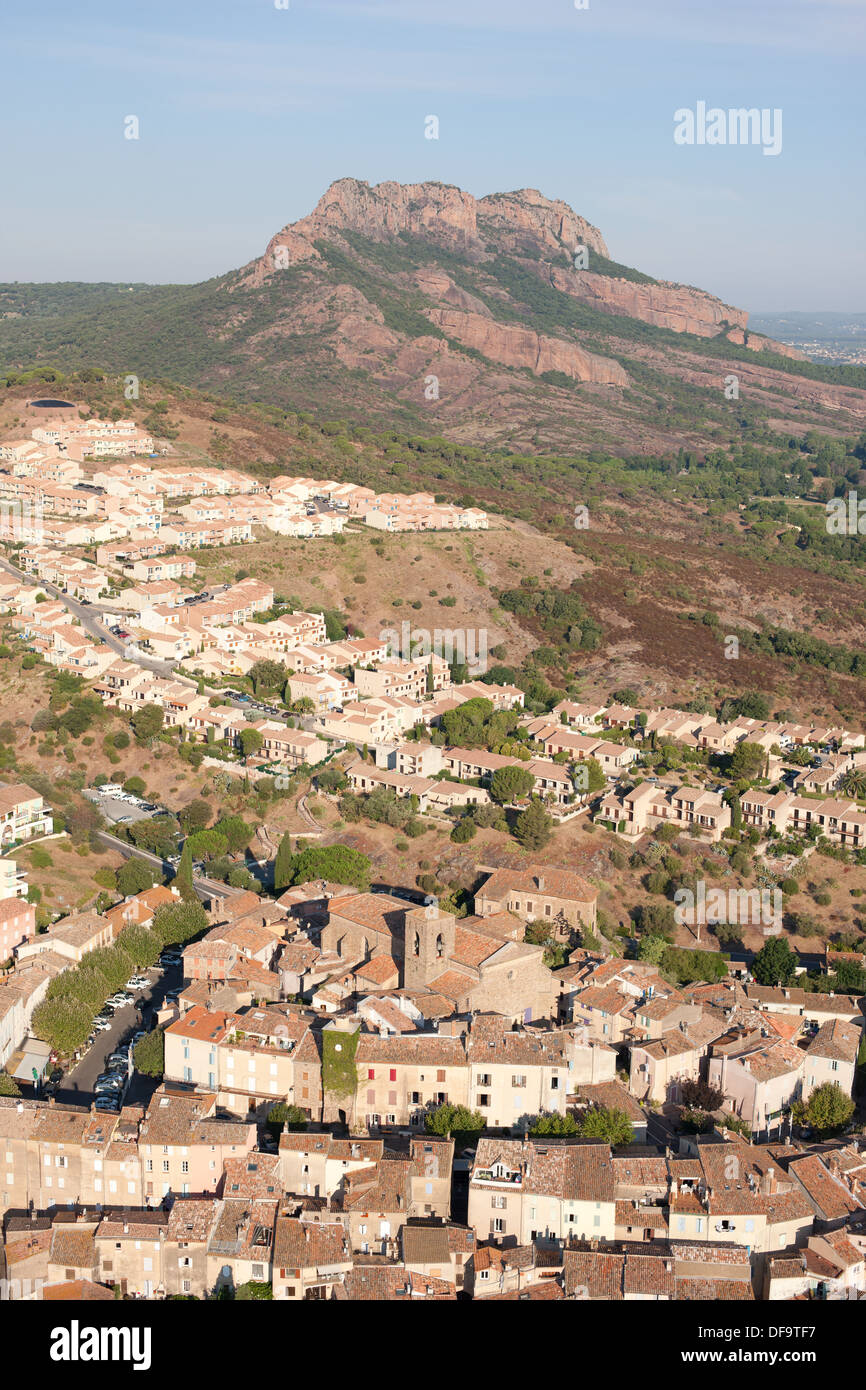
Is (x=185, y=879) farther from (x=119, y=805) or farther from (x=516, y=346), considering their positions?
(x=516, y=346)

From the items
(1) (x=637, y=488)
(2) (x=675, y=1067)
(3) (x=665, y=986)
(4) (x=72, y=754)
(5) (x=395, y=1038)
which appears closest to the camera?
(5) (x=395, y=1038)

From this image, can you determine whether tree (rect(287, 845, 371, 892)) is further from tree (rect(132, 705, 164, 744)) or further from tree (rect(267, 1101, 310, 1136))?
tree (rect(267, 1101, 310, 1136))

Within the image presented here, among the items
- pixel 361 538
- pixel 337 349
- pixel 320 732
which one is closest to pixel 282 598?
pixel 361 538

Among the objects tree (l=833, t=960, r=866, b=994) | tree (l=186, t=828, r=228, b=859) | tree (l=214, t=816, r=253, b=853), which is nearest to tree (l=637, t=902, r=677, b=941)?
tree (l=833, t=960, r=866, b=994)

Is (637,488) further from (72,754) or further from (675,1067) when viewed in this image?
(675,1067)

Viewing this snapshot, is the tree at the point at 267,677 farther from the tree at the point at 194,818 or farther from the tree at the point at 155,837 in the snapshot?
the tree at the point at 155,837
